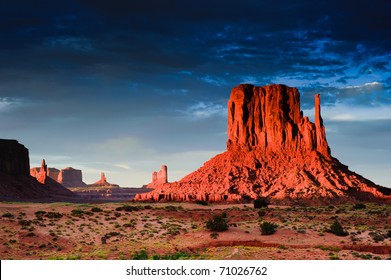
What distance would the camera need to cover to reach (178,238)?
46969 millimetres

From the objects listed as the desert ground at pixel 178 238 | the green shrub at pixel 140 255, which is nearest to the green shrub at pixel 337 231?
the desert ground at pixel 178 238

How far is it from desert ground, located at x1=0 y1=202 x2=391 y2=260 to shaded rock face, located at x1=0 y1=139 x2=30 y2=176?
13336cm

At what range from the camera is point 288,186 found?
107062mm

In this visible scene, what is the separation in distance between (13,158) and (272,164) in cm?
11497

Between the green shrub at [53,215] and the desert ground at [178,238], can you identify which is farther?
the green shrub at [53,215]

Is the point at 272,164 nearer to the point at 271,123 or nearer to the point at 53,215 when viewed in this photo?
the point at 271,123

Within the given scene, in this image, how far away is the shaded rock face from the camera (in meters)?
186

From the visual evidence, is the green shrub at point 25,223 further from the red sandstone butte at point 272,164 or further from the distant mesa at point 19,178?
the distant mesa at point 19,178

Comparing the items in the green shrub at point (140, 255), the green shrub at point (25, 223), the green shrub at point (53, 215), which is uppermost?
the green shrub at point (53, 215)

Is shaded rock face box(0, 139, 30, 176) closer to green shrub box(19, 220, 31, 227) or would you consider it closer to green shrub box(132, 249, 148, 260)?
green shrub box(19, 220, 31, 227)

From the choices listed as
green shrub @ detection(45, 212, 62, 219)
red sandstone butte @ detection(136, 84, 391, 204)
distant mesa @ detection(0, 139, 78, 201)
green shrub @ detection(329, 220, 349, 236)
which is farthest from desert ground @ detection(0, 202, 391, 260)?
distant mesa @ detection(0, 139, 78, 201)

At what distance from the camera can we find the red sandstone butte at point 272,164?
342ft

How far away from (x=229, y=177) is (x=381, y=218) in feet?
188

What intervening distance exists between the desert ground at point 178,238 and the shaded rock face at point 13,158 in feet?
438
